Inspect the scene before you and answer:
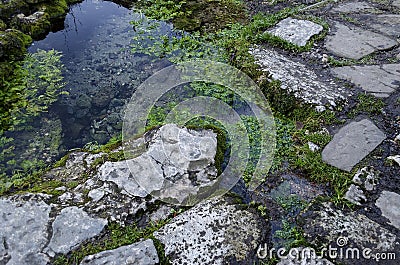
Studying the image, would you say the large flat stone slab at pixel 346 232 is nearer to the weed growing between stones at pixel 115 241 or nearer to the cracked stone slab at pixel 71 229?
the weed growing between stones at pixel 115 241

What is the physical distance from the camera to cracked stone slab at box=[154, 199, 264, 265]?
2.73 meters

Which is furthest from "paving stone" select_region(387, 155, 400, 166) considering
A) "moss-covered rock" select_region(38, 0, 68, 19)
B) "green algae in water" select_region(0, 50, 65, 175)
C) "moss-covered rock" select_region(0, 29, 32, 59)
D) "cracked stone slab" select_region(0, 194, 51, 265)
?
"moss-covered rock" select_region(38, 0, 68, 19)

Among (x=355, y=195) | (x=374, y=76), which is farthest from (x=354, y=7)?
(x=355, y=195)

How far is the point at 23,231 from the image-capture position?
281 centimetres

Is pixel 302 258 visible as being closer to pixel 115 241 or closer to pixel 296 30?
pixel 115 241

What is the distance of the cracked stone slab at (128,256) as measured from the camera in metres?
2.62

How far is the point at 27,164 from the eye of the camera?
3.87m

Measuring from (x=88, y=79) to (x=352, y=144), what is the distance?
12.4 feet

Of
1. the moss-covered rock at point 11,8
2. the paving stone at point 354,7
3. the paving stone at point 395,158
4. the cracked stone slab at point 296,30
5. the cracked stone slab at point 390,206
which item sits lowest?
the cracked stone slab at point 390,206

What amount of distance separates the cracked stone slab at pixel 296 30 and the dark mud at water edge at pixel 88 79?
1.90 m

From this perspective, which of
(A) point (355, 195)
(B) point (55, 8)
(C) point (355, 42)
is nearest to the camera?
(A) point (355, 195)

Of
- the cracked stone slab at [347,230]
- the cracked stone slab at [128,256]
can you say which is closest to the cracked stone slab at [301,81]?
the cracked stone slab at [347,230]

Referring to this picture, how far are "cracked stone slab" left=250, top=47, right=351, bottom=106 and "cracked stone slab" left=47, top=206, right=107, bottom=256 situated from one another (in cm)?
276

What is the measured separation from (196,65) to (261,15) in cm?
185
